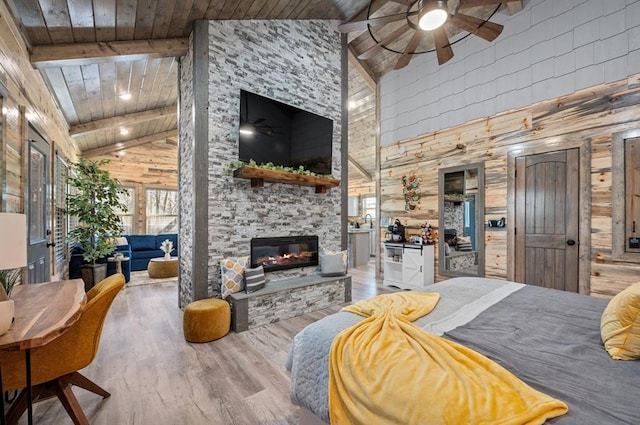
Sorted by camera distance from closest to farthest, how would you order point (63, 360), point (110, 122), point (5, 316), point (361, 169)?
point (5, 316) → point (63, 360) → point (110, 122) → point (361, 169)

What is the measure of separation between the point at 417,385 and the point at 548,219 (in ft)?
12.3

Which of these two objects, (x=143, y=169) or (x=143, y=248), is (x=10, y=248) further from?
(x=143, y=169)

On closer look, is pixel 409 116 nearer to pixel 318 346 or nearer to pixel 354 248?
pixel 354 248

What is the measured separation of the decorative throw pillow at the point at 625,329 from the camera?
1.13 meters

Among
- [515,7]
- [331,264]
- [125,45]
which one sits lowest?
[331,264]

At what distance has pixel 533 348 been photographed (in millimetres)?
1242

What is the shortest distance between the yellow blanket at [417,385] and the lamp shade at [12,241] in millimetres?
1405

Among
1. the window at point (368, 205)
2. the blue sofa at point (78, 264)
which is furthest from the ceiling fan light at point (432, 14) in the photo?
the window at point (368, 205)

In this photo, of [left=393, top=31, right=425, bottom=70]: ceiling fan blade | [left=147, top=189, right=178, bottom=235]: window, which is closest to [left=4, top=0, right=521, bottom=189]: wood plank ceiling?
[left=393, top=31, right=425, bottom=70]: ceiling fan blade

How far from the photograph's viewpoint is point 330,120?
4.29m

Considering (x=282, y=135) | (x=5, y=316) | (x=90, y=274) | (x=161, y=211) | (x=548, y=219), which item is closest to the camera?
(x=5, y=316)

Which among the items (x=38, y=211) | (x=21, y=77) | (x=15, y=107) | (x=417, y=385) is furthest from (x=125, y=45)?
(x=417, y=385)

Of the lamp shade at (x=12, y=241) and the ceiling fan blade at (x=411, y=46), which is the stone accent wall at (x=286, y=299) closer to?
the lamp shade at (x=12, y=241)

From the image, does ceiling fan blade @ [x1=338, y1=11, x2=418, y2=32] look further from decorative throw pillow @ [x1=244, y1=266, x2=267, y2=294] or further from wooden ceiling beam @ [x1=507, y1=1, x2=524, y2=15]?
decorative throw pillow @ [x1=244, y1=266, x2=267, y2=294]
